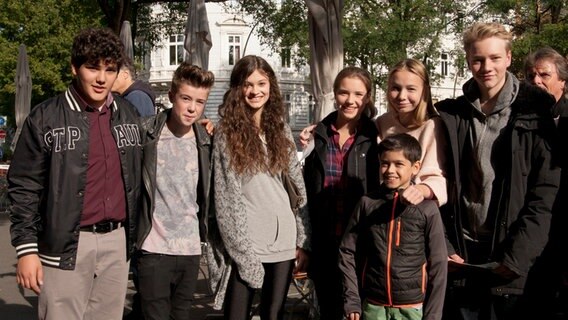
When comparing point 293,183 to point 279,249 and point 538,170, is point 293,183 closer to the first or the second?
point 279,249

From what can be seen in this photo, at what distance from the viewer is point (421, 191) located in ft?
12.4

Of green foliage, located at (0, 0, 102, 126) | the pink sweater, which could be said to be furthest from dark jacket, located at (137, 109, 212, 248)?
green foliage, located at (0, 0, 102, 126)

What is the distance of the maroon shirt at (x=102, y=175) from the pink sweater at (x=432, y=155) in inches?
63.1

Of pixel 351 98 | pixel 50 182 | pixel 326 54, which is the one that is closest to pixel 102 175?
pixel 50 182

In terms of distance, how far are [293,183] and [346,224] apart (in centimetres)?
40

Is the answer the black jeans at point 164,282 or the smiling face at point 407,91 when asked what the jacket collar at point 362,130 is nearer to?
the smiling face at point 407,91

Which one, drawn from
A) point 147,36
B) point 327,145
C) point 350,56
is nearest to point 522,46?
point 350,56

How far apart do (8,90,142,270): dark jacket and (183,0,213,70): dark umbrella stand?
26.1ft

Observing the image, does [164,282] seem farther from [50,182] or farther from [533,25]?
[533,25]

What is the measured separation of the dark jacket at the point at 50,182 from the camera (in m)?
3.52

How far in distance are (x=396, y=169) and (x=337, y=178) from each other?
53cm

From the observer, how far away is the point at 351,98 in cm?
436

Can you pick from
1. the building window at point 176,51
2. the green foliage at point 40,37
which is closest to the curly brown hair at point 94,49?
the green foliage at point 40,37

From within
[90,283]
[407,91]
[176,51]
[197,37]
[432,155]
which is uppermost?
[176,51]
